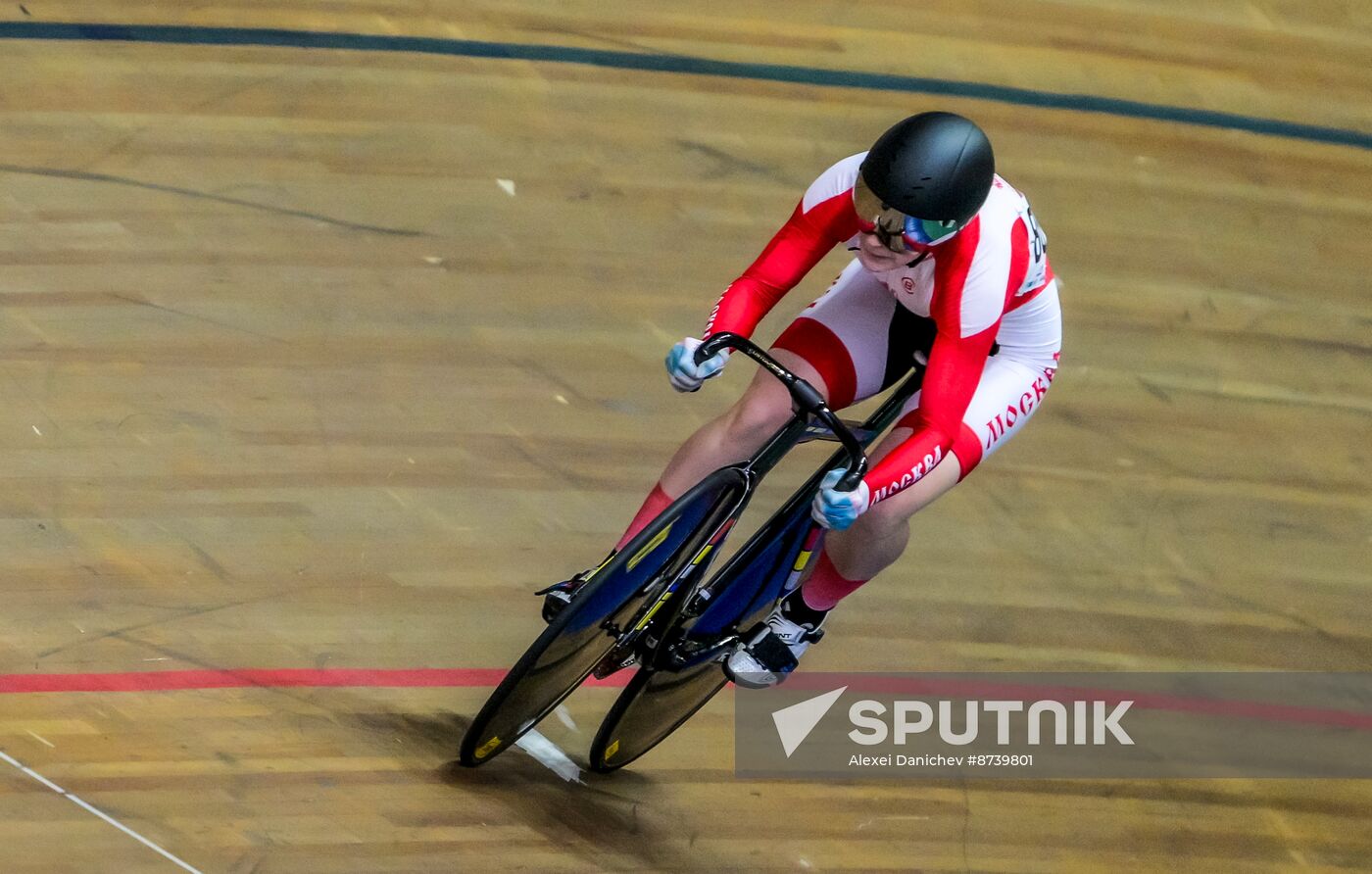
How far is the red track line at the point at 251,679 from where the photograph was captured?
3.18 meters

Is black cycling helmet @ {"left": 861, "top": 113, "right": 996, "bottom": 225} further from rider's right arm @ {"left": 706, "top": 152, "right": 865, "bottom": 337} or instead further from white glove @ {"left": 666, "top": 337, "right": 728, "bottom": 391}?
white glove @ {"left": 666, "top": 337, "right": 728, "bottom": 391}

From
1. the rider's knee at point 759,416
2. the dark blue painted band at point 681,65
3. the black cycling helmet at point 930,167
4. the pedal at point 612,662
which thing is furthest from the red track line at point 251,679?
the dark blue painted band at point 681,65

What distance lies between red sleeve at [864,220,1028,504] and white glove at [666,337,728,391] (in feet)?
1.14

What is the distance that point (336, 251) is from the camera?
13.8 ft

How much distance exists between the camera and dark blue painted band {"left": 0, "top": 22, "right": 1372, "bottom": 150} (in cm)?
463

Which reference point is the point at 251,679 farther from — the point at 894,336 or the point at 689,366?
the point at 894,336

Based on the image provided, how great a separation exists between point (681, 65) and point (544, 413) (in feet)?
5.08

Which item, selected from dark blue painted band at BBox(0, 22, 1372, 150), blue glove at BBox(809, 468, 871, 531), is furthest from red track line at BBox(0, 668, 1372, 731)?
dark blue painted band at BBox(0, 22, 1372, 150)

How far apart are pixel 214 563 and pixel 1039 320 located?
6.31ft

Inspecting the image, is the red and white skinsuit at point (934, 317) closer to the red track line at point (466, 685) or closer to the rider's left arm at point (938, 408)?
the rider's left arm at point (938, 408)

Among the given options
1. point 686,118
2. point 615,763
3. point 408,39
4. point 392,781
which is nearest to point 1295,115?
point 686,118

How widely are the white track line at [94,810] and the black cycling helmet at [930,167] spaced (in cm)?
181

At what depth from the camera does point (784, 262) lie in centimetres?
287

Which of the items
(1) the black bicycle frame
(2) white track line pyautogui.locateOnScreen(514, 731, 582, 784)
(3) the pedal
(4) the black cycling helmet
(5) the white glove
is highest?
(4) the black cycling helmet
